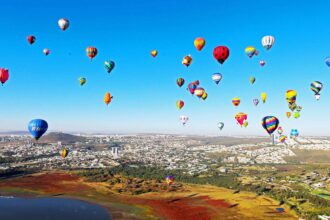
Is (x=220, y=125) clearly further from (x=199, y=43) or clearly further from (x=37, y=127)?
(x=37, y=127)

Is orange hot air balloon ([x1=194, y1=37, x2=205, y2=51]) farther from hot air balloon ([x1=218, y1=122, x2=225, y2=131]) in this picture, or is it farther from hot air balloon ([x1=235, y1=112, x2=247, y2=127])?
hot air balloon ([x1=218, y1=122, x2=225, y2=131])

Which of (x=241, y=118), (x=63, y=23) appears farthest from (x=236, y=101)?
(x=63, y=23)

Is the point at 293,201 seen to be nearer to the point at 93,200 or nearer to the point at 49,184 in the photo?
the point at 93,200

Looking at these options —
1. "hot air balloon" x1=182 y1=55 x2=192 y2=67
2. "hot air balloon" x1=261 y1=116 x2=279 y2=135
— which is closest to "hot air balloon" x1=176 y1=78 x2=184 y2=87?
"hot air balloon" x1=182 y1=55 x2=192 y2=67

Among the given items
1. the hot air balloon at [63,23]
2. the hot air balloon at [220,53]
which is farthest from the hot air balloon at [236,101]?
the hot air balloon at [63,23]

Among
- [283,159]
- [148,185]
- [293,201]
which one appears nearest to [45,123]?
[148,185]

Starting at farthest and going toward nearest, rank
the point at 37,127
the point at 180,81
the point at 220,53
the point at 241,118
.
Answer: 1. the point at 241,118
2. the point at 180,81
3. the point at 37,127
4. the point at 220,53
